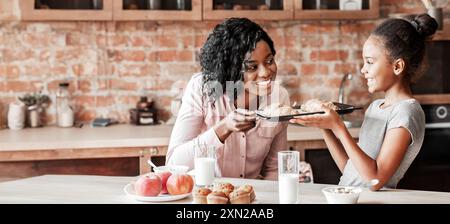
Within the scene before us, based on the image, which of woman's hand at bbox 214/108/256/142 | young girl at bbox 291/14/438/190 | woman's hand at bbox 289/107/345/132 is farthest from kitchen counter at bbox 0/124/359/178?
woman's hand at bbox 289/107/345/132

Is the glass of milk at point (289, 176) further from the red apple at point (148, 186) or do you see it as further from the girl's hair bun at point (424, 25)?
the girl's hair bun at point (424, 25)

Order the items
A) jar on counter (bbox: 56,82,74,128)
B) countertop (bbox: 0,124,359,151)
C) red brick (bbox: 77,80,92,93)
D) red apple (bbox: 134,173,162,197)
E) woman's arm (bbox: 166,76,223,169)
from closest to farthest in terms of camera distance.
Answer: red apple (bbox: 134,173,162,197) < woman's arm (bbox: 166,76,223,169) < countertop (bbox: 0,124,359,151) < jar on counter (bbox: 56,82,74,128) < red brick (bbox: 77,80,92,93)

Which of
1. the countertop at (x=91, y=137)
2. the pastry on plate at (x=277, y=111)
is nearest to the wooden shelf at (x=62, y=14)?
the countertop at (x=91, y=137)

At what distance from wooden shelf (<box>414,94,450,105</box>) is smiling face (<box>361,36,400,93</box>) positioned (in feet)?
5.47

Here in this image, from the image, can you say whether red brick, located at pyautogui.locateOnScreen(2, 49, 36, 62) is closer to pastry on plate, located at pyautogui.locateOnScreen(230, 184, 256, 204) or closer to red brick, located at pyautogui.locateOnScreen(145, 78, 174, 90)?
A: red brick, located at pyautogui.locateOnScreen(145, 78, 174, 90)

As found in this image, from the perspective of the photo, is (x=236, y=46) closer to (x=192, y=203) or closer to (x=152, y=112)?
(x=192, y=203)

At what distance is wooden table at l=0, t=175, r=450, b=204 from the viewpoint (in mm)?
1915

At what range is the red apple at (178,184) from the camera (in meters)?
1.92

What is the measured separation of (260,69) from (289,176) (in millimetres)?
731

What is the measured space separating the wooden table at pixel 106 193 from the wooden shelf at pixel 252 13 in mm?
1628

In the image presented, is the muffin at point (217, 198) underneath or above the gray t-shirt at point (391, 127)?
underneath

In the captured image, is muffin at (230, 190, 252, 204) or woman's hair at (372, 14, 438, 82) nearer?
muffin at (230, 190, 252, 204)

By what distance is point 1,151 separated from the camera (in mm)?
3203
